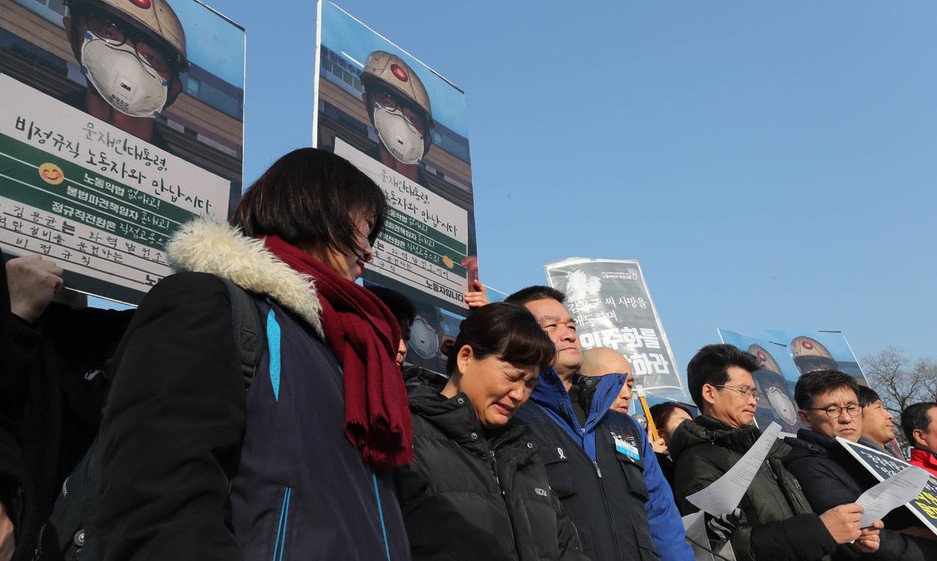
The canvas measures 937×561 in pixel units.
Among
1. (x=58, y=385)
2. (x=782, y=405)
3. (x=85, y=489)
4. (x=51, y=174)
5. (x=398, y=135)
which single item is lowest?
(x=85, y=489)

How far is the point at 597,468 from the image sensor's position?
3020mm

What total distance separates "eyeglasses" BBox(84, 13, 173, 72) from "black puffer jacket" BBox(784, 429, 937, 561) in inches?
136

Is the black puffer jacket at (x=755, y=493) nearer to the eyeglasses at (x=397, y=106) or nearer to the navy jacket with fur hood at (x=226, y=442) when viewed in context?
the eyeglasses at (x=397, y=106)

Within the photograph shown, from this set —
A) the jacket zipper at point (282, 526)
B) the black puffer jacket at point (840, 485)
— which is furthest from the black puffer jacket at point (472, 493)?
the black puffer jacket at point (840, 485)

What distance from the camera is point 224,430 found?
1196mm

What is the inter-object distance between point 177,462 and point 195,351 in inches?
6.9

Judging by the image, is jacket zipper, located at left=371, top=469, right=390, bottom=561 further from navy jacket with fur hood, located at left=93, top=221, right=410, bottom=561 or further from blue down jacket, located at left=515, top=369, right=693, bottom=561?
blue down jacket, located at left=515, top=369, right=693, bottom=561

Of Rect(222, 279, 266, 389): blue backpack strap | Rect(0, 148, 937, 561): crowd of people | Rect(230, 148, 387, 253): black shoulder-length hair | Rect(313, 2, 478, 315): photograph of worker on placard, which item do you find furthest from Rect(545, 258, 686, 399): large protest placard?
Rect(222, 279, 266, 389): blue backpack strap

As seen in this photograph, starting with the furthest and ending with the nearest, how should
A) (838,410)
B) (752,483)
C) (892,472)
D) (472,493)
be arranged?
(838,410)
(892,472)
(752,483)
(472,493)

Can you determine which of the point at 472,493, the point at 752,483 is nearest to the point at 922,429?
the point at 752,483

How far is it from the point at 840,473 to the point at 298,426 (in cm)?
343

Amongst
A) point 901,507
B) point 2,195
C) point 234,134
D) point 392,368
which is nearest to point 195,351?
point 392,368

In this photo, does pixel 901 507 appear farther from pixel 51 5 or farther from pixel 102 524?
pixel 51 5

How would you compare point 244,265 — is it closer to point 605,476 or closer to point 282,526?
point 282,526
